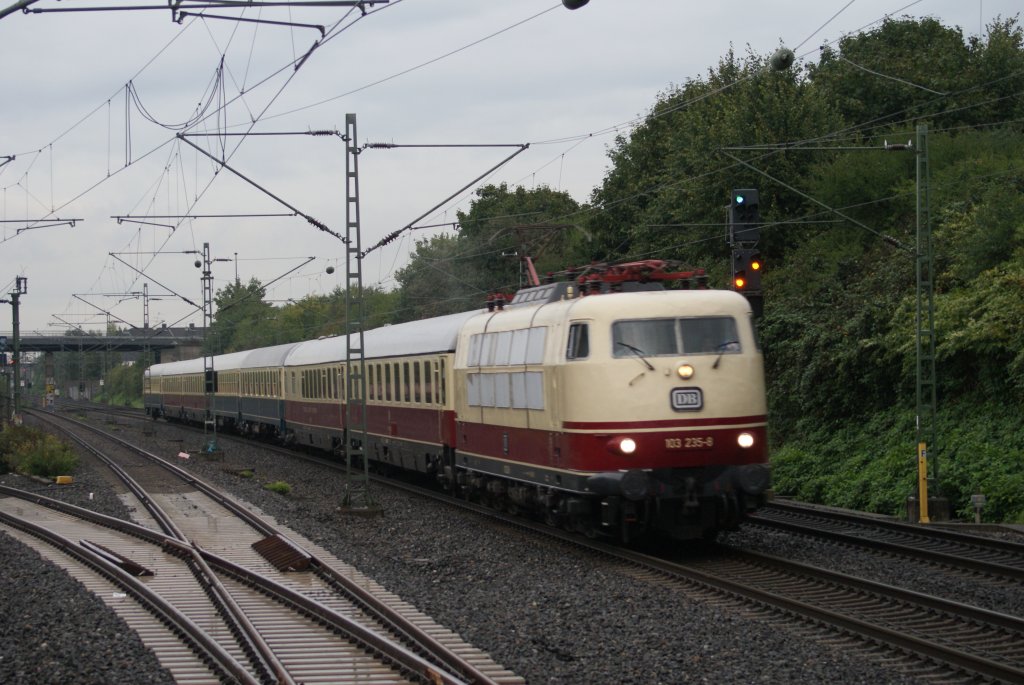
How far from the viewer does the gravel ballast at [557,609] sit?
9.86 meters

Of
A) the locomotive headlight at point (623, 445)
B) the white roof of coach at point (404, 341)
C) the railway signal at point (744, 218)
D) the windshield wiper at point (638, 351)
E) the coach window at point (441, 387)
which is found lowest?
the locomotive headlight at point (623, 445)

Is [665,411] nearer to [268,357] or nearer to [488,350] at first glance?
[488,350]

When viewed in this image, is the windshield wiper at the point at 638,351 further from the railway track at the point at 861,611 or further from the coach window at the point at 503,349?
the coach window at the point at 503,349

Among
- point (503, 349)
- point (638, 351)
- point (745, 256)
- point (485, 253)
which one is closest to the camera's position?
point (638, 351)

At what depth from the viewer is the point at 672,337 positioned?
51.0 feet

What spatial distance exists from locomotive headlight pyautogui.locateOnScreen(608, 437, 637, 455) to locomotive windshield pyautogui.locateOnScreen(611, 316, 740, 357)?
1.04 meters

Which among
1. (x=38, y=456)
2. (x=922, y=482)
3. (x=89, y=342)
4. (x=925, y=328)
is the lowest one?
(x=922, y=482)

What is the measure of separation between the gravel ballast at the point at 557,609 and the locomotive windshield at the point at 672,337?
2671mm

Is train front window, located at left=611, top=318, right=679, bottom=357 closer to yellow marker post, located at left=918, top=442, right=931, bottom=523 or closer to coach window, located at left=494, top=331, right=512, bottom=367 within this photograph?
coach window, located at left=494, top=331, right=512, bottom=367

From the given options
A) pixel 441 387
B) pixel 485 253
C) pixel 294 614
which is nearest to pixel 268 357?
pixel 485 253

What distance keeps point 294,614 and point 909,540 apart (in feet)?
28.0

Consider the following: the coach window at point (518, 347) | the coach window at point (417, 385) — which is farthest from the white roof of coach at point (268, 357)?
the coach window at point (518, 347)

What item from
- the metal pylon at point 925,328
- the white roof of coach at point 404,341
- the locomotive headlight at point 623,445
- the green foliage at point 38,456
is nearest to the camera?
the locomotive headlight at point 623,445

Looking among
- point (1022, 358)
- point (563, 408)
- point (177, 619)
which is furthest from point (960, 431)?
point (177, 619)
